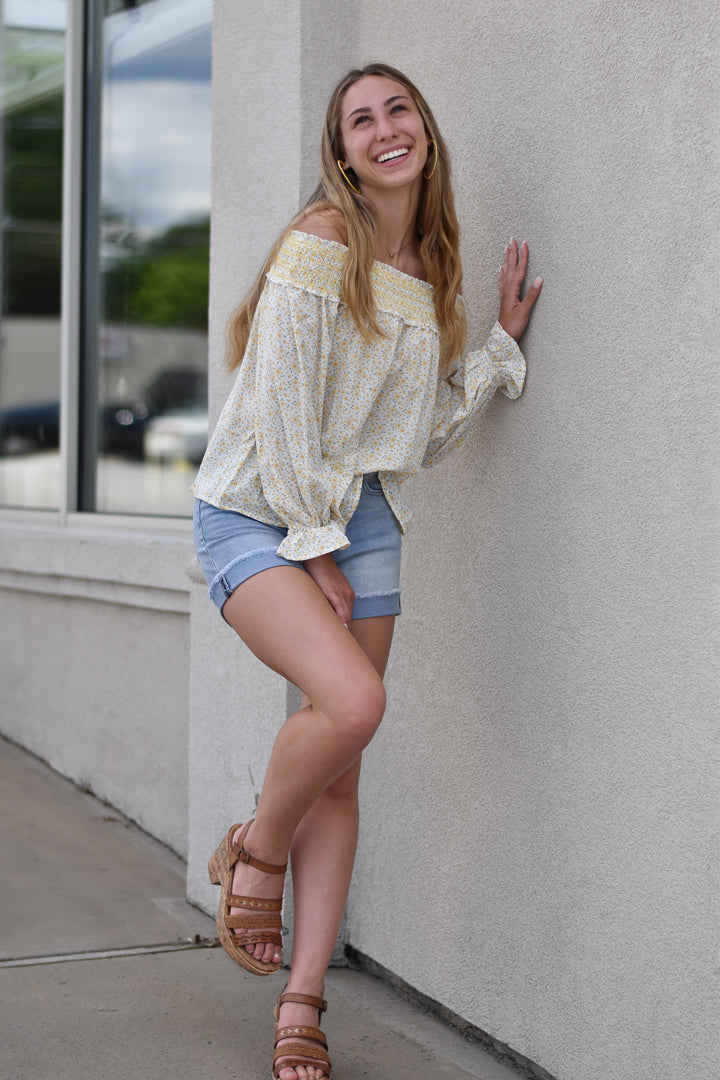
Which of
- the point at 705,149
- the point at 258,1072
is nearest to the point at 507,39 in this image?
the point at 705,149

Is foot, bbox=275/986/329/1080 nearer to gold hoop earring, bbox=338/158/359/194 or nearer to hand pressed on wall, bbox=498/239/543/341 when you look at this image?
hand pressed on wall, bbox=498/239/543/341

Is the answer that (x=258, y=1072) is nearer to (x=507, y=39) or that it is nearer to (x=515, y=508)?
(x=515, y=508)

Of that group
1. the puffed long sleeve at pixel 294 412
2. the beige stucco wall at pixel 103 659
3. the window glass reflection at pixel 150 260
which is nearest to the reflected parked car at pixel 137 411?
the window glass reflection at pixel 150 260

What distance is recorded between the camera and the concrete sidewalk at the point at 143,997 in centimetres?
277

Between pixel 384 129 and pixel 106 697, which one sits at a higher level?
pixel 384 129

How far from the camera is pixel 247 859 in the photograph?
104 inches

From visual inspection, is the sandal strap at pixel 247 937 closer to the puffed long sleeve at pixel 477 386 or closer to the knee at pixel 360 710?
the knee at pixel 360 710

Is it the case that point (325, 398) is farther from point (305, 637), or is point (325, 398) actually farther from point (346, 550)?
point (305, 637)

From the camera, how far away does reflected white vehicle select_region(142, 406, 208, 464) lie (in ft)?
16.4

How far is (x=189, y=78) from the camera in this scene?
16.6ft

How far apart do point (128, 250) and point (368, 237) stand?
309cm

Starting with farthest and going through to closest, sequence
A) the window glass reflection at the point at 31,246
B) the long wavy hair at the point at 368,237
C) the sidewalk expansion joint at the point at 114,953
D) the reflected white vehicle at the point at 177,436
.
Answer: the window glass reflection at the point at 31,246, the reflected white vehicle at the point at 177,436, the sidewalk expansion joint at the point at 114,953, the long wavy hair at the point at 368,237

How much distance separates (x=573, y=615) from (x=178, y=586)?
2.05 m

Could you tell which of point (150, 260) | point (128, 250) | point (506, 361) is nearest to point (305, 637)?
point (506, 361)
